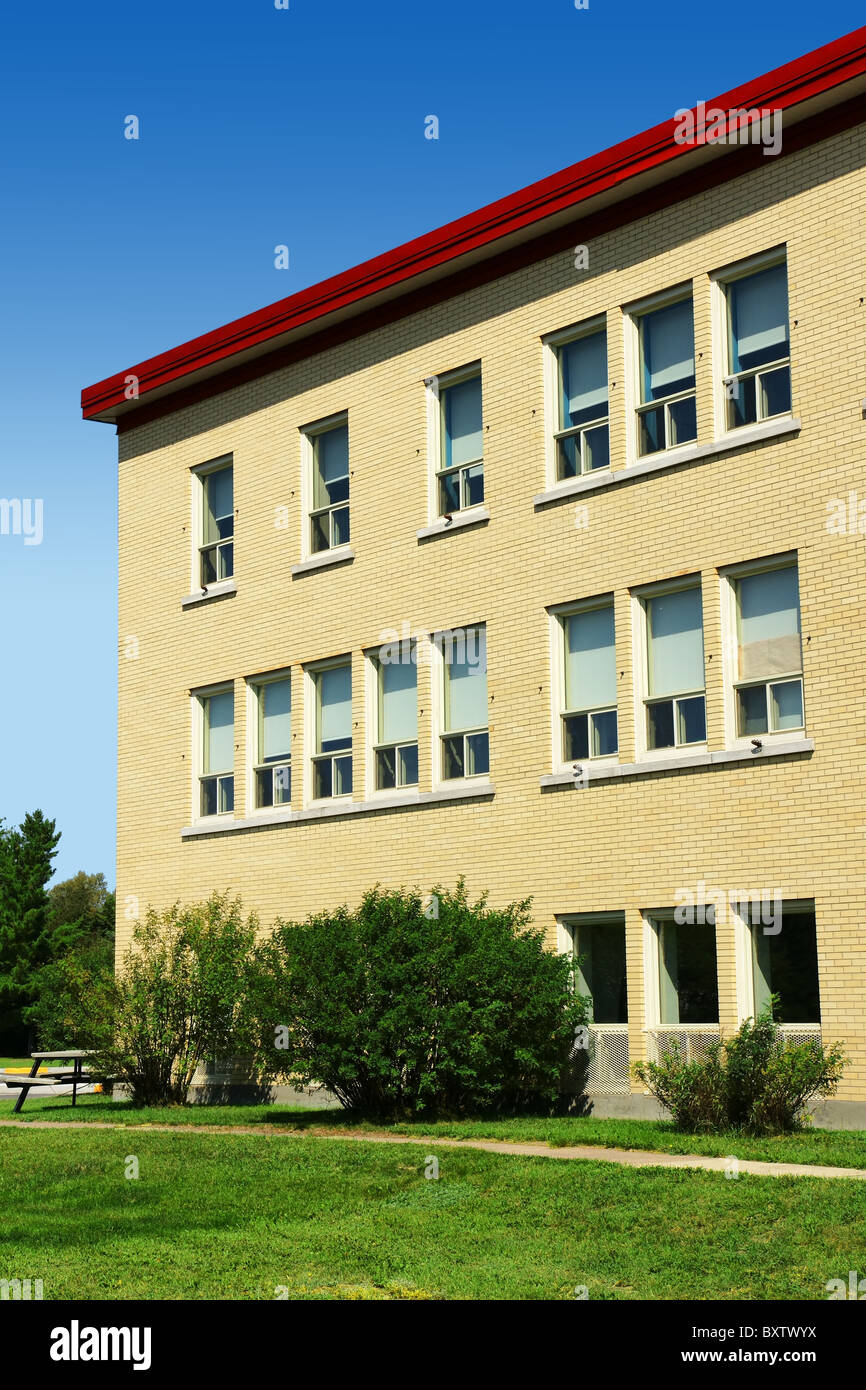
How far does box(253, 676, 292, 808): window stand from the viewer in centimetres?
2592

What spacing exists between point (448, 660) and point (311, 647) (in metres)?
2.98

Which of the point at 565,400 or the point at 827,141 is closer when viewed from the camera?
the point at 827,141

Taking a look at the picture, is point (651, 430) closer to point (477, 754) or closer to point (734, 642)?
point (734, 642)

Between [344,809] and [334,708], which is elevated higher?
[334,708]

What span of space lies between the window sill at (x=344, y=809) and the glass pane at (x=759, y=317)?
662 centimetres

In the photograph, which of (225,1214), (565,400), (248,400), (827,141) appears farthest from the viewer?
(248,400)

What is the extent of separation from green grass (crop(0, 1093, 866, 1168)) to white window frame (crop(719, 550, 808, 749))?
450 centimetres

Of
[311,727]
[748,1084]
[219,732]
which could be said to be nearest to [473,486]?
[311,727]

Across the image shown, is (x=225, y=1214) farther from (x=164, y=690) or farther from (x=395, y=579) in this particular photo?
(x=164, y=690)

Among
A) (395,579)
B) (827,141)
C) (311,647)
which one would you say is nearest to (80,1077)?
(311,647)

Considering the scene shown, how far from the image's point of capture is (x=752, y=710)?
1902 cm

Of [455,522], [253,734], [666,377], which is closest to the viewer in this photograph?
[666,377]

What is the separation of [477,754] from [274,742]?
4.87 meters

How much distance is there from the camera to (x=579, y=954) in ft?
67.9
